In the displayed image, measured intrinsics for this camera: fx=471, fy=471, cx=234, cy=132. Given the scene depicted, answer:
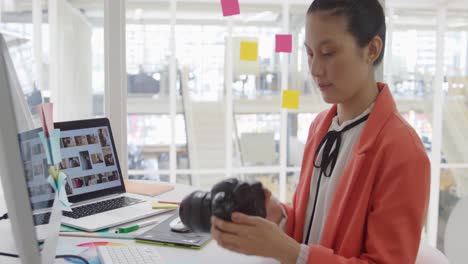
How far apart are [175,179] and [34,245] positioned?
3.39 m

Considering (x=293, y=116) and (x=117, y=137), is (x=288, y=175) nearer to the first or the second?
(x=293, y=116)

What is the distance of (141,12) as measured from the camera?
4031 millimetres

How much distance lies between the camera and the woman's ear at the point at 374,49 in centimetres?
103

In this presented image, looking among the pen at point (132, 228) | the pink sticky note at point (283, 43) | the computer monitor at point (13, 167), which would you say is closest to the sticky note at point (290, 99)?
the pink sticky note at point (283, 43)

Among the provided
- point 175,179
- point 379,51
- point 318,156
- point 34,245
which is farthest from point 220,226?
point 175,179

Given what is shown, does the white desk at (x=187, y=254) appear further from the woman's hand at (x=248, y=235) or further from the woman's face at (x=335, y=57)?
the woman's face at (x=335, y=57)

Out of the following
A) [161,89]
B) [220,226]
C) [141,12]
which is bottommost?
[220,226]

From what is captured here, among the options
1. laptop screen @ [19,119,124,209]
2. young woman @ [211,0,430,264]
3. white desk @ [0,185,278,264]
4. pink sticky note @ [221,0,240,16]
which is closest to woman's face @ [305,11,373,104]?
young woman @ [211,0,430,264]

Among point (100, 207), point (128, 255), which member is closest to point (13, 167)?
point (128, 255)

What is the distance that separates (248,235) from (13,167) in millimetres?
392

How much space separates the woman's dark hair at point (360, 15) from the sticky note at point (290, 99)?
2.86 m

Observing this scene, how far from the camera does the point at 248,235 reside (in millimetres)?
811

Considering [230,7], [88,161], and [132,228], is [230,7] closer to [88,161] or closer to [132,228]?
[88,161]

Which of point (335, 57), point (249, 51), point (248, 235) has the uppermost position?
point (249, 51)
